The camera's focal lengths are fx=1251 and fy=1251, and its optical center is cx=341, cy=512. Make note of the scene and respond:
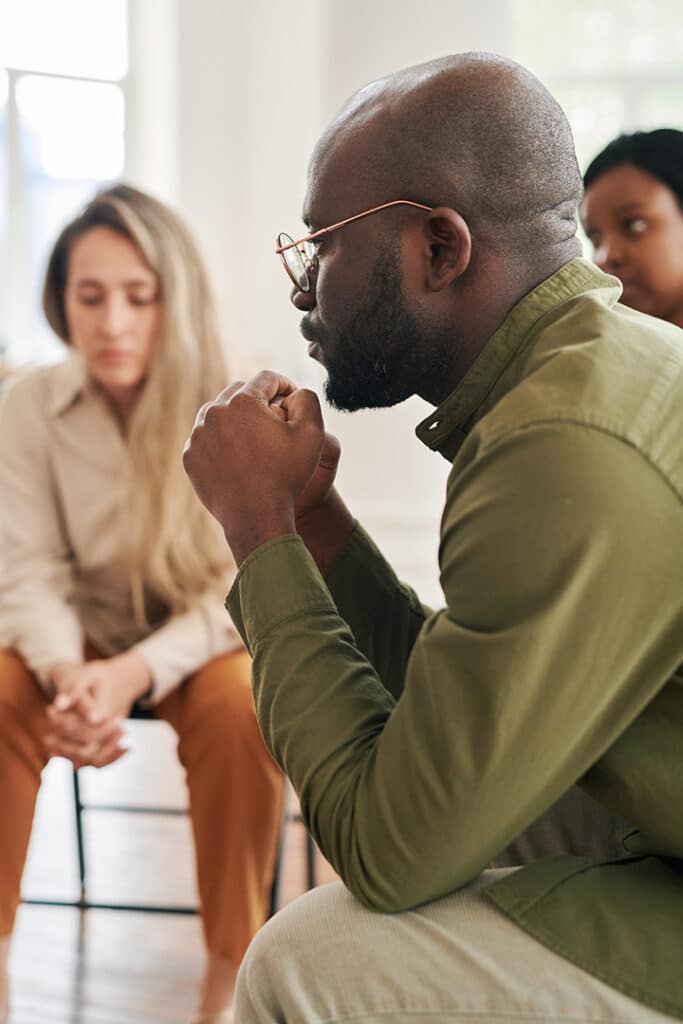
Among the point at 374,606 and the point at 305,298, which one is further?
the point at 374,606

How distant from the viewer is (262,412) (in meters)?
1.08

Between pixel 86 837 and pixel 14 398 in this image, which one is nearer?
pixel 14 398

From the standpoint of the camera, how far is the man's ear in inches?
39.7

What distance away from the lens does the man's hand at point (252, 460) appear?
1029 mm

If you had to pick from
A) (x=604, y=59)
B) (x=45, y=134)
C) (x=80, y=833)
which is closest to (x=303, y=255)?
(x=80, y=833)

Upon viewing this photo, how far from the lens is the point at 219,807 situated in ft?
6.18

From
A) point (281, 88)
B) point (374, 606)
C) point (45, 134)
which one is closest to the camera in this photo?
point (374, 606)

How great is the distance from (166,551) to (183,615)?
12 cm

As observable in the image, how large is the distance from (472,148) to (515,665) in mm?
449

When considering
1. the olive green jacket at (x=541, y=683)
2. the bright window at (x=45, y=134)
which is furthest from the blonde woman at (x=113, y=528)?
the bright window at (x=45, y=134)

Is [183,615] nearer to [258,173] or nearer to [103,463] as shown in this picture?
[103,463]

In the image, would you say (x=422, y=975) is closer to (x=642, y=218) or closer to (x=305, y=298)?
(x=305, y=298)

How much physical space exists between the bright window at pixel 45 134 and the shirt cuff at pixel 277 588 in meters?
2.89

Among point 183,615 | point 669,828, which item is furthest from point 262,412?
point 183,615
